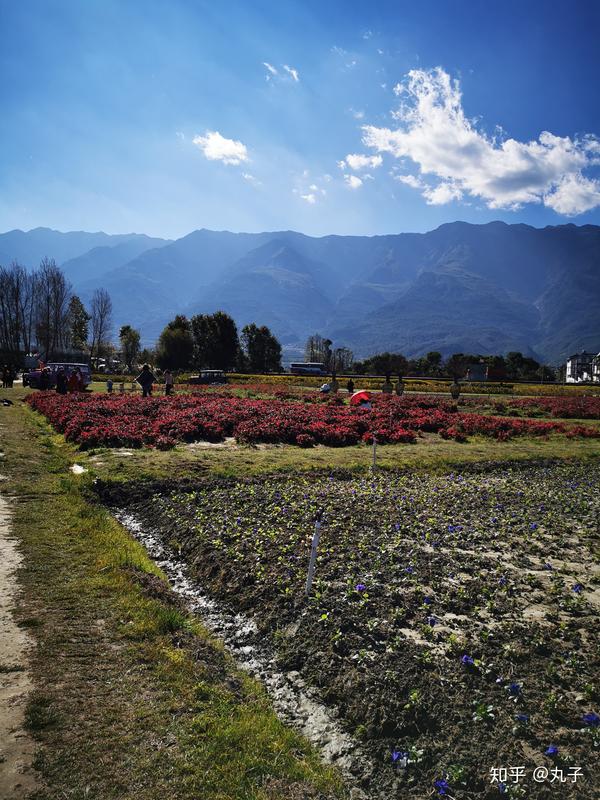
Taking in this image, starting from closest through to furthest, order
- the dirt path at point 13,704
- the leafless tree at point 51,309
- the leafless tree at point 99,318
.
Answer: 1. the dirt path at point 13,704
2. the leafless tree at point 51,309
3. the leafless tree at point 99,318

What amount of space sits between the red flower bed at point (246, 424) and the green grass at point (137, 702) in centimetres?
1138

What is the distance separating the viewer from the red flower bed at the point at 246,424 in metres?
19.4

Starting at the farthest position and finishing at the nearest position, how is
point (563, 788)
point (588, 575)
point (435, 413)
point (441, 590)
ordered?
1. point (435, 413)
2. point (588, 575)
3. point (441, 590)
4. point (563, 788)

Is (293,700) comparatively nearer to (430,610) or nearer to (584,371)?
(430,610)

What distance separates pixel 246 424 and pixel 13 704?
17.0 metres

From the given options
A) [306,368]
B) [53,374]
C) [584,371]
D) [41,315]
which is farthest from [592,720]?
[584,371]

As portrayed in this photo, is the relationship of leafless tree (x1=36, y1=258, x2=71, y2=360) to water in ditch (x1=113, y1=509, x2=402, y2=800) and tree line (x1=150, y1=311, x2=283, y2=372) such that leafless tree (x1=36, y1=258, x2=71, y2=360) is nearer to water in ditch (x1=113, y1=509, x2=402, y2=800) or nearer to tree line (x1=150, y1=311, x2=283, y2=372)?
tree line (x1=150, y1=311, x2=283, y2=372)

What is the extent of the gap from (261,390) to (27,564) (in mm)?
38417

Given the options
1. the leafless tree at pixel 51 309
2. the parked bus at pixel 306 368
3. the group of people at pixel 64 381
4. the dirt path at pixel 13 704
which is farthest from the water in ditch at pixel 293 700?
the leafless tree at pixel 51 309

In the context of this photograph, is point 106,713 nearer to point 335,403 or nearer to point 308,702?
point 308,702

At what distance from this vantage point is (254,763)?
4.12m

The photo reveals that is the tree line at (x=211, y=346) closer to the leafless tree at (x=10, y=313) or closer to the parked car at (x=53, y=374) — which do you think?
the leafless tree at (x=10, y=313)

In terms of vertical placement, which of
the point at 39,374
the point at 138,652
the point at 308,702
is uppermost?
the point at 39,374

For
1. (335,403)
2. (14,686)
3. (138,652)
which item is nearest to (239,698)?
(138,652)
